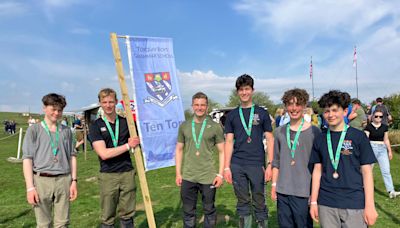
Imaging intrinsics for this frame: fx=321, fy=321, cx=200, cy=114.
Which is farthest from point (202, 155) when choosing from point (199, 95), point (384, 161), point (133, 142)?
point (384, 161)

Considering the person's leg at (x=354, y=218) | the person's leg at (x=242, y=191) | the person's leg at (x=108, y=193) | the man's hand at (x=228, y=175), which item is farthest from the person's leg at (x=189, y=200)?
the person's leg at (x=354, y=218)

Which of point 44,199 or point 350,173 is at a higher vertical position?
point 350,173

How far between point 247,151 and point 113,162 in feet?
6.02

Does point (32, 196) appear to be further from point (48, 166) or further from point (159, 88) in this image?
point (159, 88)

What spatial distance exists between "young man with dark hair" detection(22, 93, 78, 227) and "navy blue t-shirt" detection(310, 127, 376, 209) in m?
3.13

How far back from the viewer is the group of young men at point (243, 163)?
317 centimetres

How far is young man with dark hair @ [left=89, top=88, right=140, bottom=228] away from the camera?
418 cm

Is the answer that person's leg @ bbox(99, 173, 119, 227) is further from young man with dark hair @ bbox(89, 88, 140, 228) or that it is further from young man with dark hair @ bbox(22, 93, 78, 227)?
young man with dark hair @ bbox(22, 93, 78, 227)

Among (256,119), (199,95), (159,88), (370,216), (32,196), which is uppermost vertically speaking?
(159,88)

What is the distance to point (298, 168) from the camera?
146 inches

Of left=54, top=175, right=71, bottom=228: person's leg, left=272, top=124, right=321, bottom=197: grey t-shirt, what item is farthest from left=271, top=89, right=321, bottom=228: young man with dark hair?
left=54, top=175, right=71, bottom=228: person's leg

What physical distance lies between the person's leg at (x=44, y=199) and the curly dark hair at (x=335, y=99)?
3.32 meters

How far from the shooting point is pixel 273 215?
6.31 m

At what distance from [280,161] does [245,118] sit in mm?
893
